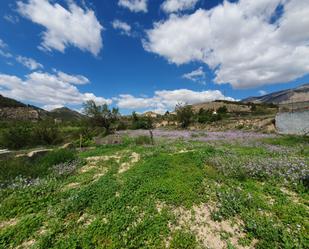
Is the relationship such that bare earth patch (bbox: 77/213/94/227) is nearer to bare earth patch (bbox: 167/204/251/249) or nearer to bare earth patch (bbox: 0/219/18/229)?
bare earth patch (bbox: 0/219/18/229)

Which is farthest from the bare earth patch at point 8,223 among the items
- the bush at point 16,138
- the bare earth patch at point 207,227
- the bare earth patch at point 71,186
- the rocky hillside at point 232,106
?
the rocky hillside at point 232,106

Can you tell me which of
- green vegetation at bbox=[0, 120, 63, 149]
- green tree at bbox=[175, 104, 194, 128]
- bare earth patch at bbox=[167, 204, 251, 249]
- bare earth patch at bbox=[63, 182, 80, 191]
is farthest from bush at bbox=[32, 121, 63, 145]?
green tree at bbox=[175, 104, 194, 128]

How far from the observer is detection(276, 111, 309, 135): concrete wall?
584 inches

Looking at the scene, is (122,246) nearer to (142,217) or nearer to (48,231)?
(142,217)

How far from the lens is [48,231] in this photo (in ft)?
11.1

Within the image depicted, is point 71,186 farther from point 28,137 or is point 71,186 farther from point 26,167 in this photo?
point 28,137

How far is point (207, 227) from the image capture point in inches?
137

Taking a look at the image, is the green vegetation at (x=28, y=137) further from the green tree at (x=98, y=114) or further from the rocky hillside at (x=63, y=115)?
the rocky hillside at (x=63, y=115)

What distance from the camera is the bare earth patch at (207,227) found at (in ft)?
10.2

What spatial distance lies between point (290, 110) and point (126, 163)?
19370mm

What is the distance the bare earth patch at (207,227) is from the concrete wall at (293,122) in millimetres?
16536

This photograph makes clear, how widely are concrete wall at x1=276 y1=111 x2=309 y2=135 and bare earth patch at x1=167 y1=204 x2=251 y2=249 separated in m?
16.5

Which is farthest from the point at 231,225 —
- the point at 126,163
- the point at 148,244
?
the point at 126,163

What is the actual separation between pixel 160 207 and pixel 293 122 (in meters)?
19.2
